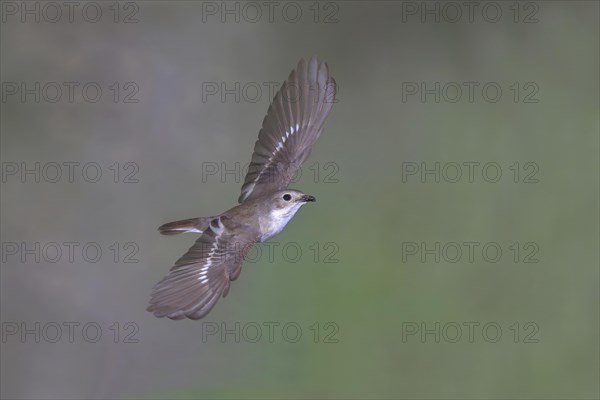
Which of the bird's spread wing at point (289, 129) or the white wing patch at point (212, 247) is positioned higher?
the bird's spread wing at point (289, 129)

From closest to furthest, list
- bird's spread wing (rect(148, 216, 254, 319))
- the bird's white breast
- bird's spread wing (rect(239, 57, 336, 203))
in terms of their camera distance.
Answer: bird's spread wing (rect(148, 216, 254, 319)) → the bird's white breast → bird's spread wing (rect(239, 57, 336, 203))

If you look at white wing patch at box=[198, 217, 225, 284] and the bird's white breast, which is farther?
the bird's white breast

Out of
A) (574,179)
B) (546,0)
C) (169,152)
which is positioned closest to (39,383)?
(169,152)

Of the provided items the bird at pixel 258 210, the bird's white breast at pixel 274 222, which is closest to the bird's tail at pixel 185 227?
the bird at pixel 258 210

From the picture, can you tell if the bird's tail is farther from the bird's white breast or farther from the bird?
the bird's white breast

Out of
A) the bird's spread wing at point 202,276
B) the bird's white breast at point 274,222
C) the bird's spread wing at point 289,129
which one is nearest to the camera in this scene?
the bird's spread wing at point 202,276

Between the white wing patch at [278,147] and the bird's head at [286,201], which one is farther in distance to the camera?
the white wing patch at [278,147]

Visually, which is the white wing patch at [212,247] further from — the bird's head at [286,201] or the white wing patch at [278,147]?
the white wing patch at [278,147]

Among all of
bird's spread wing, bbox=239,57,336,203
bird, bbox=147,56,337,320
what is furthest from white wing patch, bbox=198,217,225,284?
bird's spread wing, bbox=239,57,336,203

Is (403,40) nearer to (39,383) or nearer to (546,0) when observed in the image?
(546,0)
